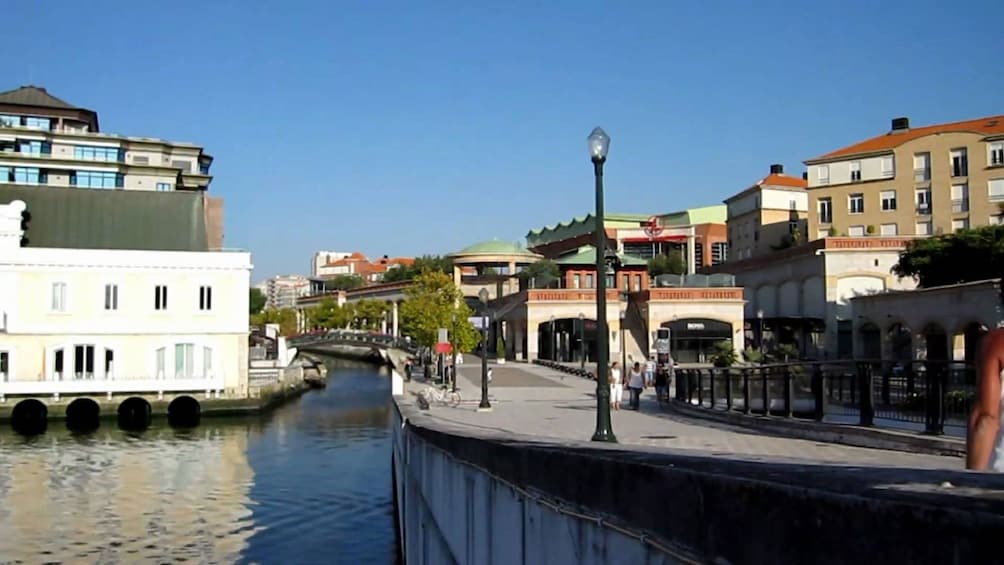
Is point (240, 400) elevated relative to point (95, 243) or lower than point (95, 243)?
lower

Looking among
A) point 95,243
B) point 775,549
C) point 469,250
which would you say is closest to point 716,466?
point 775,549

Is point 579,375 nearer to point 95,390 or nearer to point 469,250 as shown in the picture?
point 95,390

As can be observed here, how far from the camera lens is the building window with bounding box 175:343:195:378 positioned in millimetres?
48781

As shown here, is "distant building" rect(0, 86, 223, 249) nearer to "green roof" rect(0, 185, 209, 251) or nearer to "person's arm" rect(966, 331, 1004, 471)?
"green roof" rect(0, 185, 209, 251)

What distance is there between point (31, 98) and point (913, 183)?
74.1 metres

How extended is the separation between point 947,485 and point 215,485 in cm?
2882

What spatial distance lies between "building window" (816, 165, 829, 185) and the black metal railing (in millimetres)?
52101

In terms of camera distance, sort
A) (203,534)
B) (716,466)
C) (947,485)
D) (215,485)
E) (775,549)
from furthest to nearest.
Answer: (215,485), (203,534), (716,466), (775,549), (947,485)

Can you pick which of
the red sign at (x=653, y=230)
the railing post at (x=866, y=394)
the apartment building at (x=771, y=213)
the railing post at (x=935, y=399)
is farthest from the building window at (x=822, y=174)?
the railing post at (x=935, y=399)

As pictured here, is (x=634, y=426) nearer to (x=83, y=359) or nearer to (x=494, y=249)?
(x=83, y=359)

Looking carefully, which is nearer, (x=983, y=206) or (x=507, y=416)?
(x=507, y=416)

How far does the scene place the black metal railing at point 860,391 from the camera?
13734mm

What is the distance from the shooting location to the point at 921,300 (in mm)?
46219

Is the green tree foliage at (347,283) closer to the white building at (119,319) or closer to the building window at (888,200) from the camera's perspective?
the building window at (888,200)
